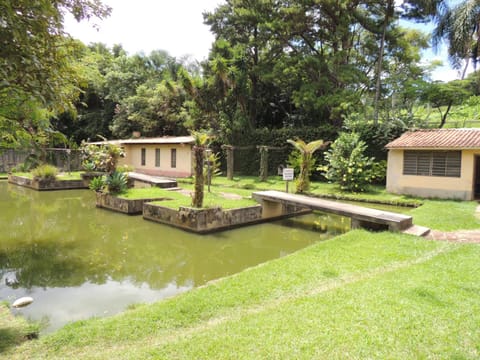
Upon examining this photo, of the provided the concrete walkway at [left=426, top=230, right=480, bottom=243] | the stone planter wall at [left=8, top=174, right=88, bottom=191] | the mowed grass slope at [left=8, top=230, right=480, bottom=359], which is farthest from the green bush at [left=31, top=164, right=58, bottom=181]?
the concrete walkway at [left=426, top=230, right=480, bottom=243]

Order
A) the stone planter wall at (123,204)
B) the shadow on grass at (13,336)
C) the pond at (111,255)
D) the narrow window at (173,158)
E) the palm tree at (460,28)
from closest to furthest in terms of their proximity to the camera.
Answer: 1. the shadow on grass at (13,336)
2. the pond at (111,255)
3. the stone planter wall at (123,204)
4. the palm tree at (460,28)
5. the narrow window at (173,158)

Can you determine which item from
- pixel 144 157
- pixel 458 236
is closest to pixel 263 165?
pixel 144 157

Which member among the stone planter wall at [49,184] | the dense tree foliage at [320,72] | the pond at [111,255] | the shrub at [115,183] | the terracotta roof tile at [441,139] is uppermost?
the dense tree foliage at [320,72]

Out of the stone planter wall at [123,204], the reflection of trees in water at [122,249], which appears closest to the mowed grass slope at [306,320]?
the reflection of trees in water at [122,249]

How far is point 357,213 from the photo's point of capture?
8445mm

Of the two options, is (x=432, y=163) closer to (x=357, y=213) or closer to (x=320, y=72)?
(x=357, y=213)

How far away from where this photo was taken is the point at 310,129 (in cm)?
1980

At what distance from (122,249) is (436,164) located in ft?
40.4

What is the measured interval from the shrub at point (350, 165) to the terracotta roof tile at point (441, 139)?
1.44 m

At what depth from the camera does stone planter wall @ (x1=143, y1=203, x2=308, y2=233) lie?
900cm

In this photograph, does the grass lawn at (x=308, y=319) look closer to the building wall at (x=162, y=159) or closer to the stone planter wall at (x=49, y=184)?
the stone planter wall at (x=49, y=184)

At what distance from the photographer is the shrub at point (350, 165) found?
15.3 metres

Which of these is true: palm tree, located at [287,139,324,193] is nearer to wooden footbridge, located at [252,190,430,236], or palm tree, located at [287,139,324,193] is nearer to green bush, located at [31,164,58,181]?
wooden footbridge, located at [252,190,430,236]

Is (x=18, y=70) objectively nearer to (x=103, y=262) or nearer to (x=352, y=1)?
(x=103, y=262)
